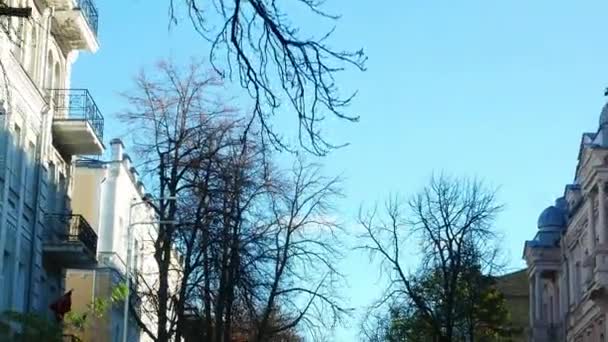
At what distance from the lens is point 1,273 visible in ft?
113

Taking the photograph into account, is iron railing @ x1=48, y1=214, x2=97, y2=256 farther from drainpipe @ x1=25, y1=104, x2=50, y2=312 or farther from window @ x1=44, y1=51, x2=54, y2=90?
window @ x1=44, y1=51, x2=54, y2=90

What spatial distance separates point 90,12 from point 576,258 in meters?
30.6

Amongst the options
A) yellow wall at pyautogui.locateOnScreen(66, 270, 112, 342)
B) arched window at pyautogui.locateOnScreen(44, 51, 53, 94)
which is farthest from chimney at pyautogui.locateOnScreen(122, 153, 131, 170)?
arched window at pyautogui.locateOnScreen(44, 51, 53, 94)

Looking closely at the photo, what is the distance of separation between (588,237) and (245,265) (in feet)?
74.2

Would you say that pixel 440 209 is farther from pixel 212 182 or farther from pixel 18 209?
pixel 18 209

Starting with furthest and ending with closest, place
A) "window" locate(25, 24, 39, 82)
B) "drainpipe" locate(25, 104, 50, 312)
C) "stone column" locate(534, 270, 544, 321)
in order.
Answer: "stone column" locate(534, 270, 544, 321) → "drainpipe" locate(25, 104, 50, 312) → "window" locate(25, 24, 39, 82)

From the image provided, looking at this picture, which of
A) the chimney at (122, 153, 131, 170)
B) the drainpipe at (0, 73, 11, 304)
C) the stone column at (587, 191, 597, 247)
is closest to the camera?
the drainpipe at (0, 73, 11, 304)

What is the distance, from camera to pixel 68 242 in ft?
136

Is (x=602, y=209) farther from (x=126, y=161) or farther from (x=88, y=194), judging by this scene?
(x=88, y=194)

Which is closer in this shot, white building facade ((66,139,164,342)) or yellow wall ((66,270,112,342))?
yellow wall ((66,270,112,342))

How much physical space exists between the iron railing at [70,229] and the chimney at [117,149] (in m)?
11.7

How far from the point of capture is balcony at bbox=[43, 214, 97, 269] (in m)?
41.2

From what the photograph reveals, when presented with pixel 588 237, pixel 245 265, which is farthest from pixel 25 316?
pixel 588 237

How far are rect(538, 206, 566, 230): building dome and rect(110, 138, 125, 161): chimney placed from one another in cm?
2541
